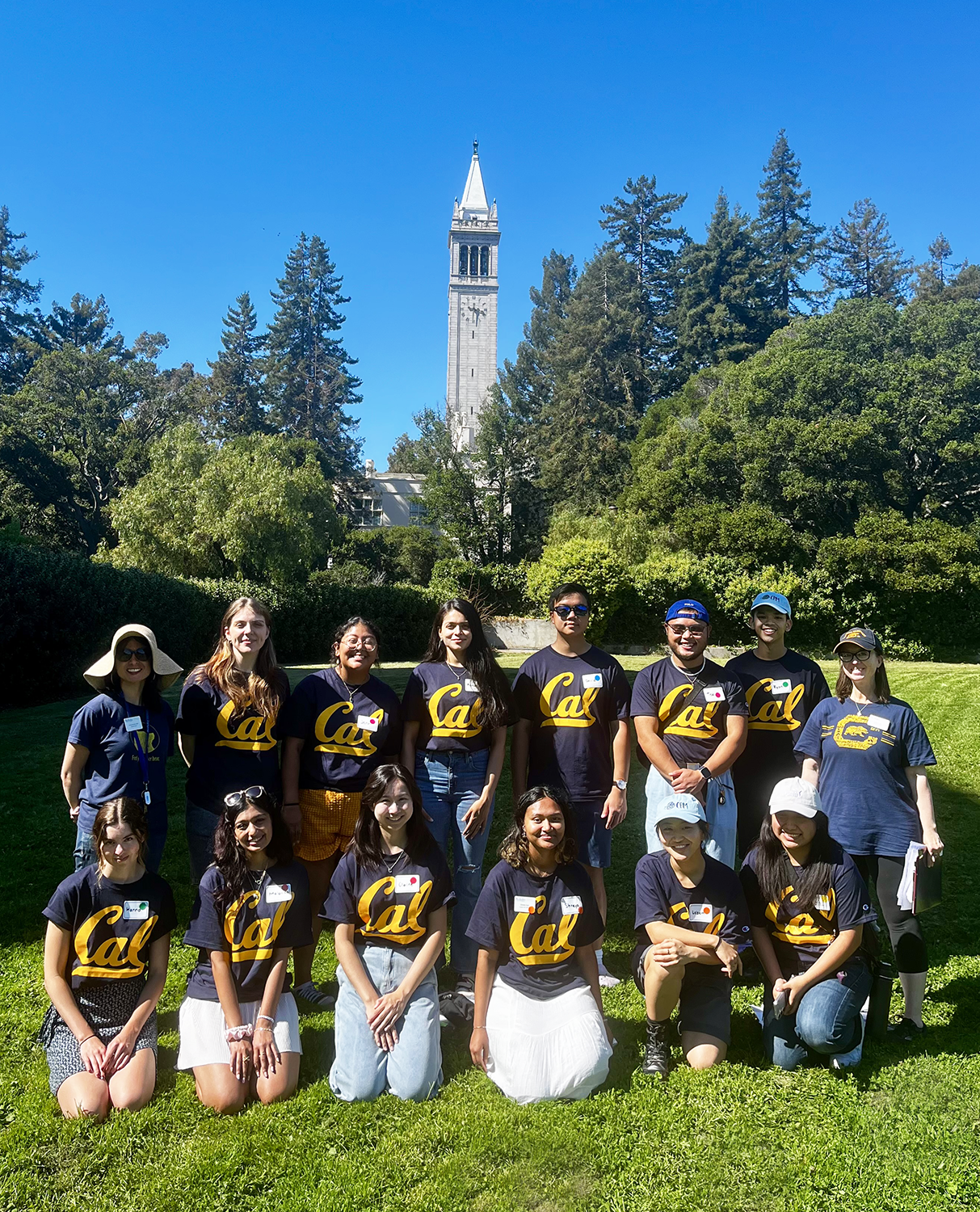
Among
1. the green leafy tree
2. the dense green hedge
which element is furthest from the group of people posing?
the green leafy tree

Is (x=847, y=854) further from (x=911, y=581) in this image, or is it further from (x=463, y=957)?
(x=911, y=581)

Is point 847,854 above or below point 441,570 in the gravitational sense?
below

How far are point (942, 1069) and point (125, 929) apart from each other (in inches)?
129

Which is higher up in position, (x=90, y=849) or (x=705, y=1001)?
(x=90, y=849)

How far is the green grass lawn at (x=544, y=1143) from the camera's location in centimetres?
270

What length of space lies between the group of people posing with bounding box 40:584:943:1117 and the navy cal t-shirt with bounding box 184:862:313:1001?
0.01m

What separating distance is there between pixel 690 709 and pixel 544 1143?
194 cm

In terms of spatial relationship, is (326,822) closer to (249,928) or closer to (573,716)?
(249,928)

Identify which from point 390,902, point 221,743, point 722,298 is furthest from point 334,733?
point 722,298

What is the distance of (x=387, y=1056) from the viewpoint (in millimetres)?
3242

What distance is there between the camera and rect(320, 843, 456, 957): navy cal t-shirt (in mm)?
3475

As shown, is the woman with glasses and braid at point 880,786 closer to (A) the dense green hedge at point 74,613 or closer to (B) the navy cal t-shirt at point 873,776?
(B) the navy cal t-shirt at point 873,776

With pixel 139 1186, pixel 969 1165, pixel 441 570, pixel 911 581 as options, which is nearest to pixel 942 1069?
pixel 969 1165

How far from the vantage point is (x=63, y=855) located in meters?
6.18
